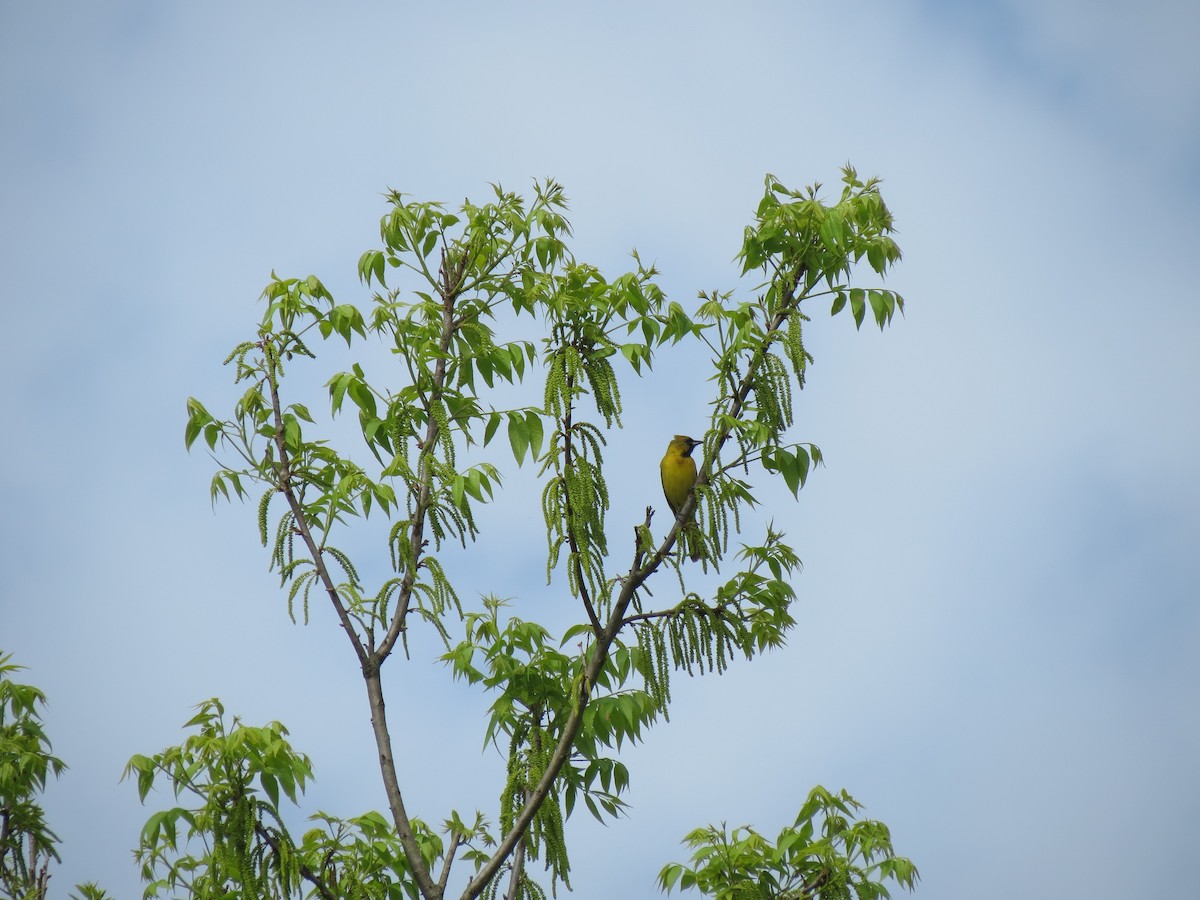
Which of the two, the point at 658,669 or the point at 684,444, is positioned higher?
the point at 684,444

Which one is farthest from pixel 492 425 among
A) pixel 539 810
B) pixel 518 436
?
pixel 539 810

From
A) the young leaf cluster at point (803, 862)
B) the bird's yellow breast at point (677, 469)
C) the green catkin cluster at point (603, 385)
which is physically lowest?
the young leaf cluster at point (803, 862)

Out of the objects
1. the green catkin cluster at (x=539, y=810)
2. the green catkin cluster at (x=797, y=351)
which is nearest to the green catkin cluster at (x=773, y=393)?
the green catkin cluster at (x=797, y=351)

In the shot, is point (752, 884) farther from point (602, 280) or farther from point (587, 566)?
point (602, 280)

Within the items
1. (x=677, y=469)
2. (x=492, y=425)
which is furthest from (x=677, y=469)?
(x=492, y=425)

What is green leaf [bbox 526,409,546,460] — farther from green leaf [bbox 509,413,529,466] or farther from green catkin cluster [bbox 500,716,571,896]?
green catkin cluster [bbox 500,716,571,896]

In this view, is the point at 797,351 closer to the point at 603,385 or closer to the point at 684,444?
the point at 603,385

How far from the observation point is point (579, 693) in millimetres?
5281

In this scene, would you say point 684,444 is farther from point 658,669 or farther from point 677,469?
point 658,669

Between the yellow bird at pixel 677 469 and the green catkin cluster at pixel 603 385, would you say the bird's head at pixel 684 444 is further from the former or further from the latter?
the green catkin cluster at pixel 603 385

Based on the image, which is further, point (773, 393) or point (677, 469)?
point (677, 469)

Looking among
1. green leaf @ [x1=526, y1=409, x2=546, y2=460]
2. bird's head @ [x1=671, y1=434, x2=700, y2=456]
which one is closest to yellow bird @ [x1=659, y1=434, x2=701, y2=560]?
bird's head @ [x1=671, y1=434, x2=700, y2=456]

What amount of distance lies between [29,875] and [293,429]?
10.7 ft

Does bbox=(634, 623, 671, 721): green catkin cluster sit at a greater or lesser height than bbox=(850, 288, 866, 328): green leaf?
lesser
